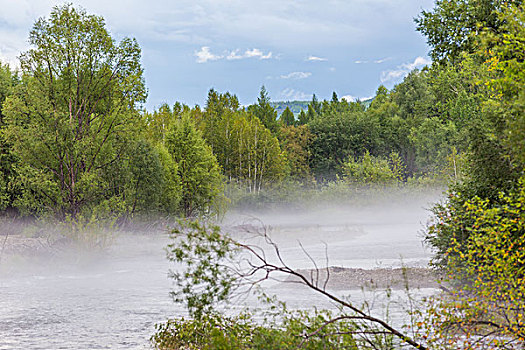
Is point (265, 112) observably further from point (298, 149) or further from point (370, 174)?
point (370, 174)

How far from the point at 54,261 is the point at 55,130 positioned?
18.4 feet

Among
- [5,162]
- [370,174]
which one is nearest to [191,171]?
[5,162]

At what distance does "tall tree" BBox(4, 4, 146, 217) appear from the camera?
2330 cm

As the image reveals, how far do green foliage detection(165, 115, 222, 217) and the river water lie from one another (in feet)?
14.6

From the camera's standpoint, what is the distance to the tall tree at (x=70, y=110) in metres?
23.3

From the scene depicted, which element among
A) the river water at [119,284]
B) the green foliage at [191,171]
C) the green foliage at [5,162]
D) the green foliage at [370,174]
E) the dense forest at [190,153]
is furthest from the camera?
the green foliage at [370,174]

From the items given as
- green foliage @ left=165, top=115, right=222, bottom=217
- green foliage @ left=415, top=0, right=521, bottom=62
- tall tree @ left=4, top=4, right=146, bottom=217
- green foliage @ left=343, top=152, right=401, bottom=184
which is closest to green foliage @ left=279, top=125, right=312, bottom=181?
green foliage @ left=343, top=152, right=401, bottom=184

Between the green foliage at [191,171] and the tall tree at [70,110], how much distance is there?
10.1 meters

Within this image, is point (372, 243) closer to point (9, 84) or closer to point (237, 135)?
point (9, 84)

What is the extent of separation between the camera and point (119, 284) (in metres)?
21.3

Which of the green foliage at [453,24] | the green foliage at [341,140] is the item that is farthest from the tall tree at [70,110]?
the green foliage at [341,140]

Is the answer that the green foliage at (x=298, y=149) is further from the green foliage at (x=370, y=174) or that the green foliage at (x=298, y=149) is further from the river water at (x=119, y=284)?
the river water at (x=119, y=284)

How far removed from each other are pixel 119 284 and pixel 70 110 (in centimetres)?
805

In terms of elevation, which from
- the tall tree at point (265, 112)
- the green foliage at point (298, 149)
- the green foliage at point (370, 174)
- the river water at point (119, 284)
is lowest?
the river water at point (119, 284)
